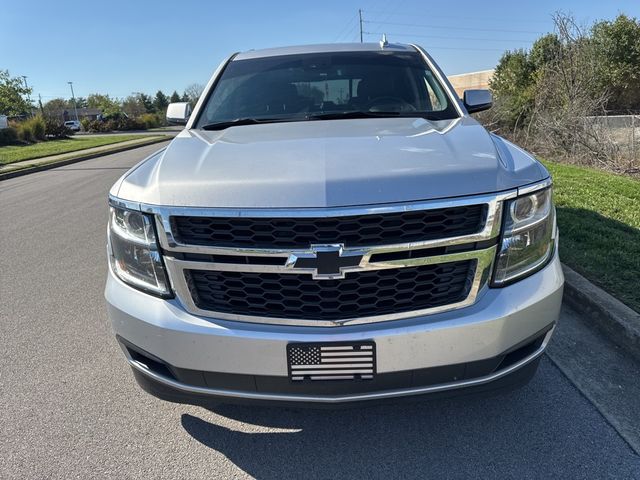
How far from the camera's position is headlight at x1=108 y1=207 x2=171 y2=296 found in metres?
1.99

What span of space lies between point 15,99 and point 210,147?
220 feet

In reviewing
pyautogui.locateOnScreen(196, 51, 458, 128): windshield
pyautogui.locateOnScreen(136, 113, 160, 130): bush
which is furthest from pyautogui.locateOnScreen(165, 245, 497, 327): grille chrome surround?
pyautogui.locateOnScreen(136, 113, 160, 130): bush

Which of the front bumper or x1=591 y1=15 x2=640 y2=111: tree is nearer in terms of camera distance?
the front bumper

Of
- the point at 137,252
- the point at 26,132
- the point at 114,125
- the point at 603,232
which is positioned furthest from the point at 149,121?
the point at 137,252

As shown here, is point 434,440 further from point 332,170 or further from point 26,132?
point 26,132

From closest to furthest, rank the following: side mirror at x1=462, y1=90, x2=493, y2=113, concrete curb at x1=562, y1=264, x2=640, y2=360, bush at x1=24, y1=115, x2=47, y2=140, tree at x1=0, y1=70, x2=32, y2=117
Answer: concrete curb at x1=562, y1=264, x2=640, y2=360, side mirror at x1=462, y1=90, x2=493, y2=113, bush at x1=24, y1=115, x2=47, y2=140, tree at x1=0, y1=70, x2=32, y2=117

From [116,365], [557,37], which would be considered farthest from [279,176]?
[557,37]

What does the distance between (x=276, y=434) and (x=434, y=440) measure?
74cm

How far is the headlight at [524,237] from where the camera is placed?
6.43 feet

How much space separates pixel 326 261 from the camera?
1847 millimetres

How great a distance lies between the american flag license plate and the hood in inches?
20.8

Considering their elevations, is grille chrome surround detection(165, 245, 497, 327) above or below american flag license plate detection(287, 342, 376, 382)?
above

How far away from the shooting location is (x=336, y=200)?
5.91ft

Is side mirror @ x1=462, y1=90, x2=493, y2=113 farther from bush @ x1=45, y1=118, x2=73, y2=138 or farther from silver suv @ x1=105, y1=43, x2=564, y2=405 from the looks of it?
bush @ x1=45, y1=118, x2=73, y2=138
